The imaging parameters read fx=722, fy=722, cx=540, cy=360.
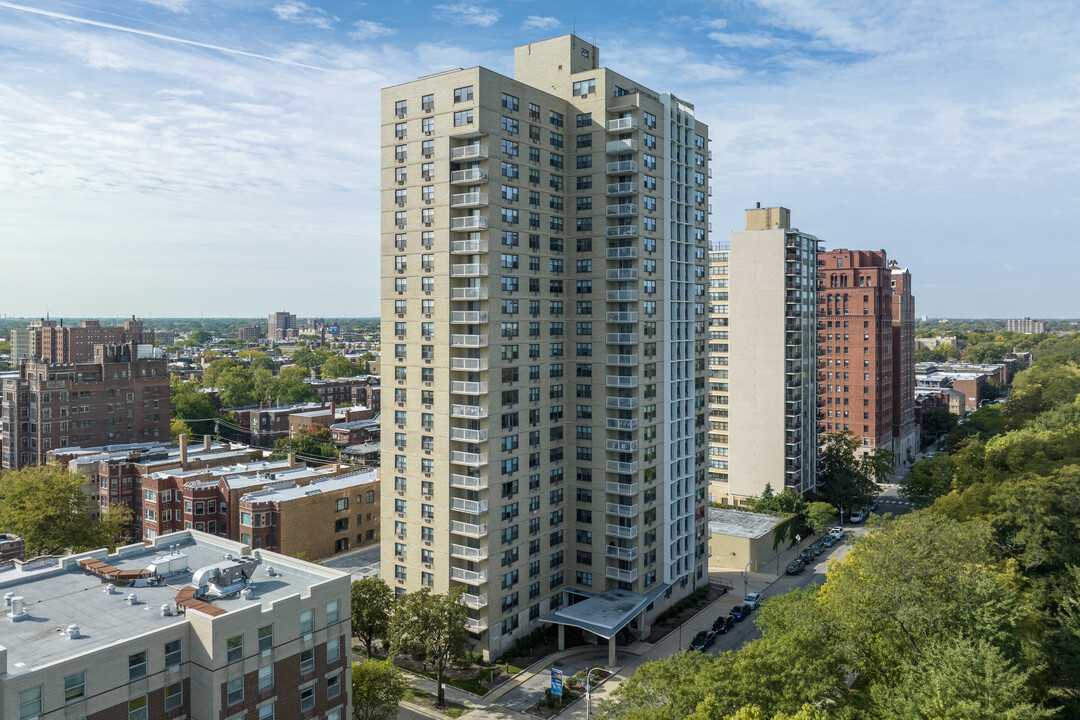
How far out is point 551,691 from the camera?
194ft

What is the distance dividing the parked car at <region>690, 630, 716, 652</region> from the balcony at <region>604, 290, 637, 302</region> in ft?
116

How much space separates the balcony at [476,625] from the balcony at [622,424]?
916 inches

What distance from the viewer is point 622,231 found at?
76.8 meters

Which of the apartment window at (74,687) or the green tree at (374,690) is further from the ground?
the apartment window at (74,687)

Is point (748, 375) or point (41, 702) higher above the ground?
point (748, 375)

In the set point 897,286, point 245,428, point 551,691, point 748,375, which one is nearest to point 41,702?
point 551,691

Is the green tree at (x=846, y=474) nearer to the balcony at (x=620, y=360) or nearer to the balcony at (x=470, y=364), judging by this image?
the balcony at (x=620, y=360)

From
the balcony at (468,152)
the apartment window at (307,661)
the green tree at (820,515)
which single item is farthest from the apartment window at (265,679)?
the green tree at (820,515)

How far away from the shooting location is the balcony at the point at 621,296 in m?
76.4

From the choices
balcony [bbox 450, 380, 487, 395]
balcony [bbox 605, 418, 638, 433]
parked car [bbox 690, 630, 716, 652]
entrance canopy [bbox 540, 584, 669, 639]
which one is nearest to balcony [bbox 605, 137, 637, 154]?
balcony [bbox 605, 418, 638, 433]

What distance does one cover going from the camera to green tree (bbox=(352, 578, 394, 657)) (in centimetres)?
6488

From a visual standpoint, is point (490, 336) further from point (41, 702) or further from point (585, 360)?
point (41, 702)

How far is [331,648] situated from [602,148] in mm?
54836

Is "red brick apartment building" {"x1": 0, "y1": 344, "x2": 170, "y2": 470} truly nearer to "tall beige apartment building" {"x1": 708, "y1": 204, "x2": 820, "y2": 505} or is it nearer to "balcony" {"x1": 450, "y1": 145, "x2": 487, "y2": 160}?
"balcony" {"x1": 450, "y1": 145, "x2": 487, "y2": 160}
